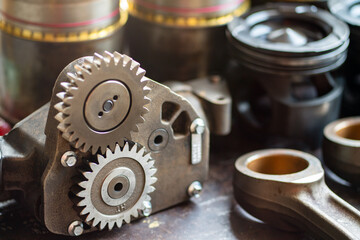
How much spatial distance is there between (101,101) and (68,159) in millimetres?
139

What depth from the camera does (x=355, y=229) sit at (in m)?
1.23

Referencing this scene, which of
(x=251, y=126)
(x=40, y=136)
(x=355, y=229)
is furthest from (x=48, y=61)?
(x=355, y=229)

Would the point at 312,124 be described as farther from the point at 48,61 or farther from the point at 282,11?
the point at 48,61

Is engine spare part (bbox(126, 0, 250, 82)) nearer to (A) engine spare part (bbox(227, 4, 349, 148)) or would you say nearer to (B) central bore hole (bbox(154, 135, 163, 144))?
(A) engine spare part (bbox(227, 4, 349, 148))

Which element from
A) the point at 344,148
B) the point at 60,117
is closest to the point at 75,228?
the point at 60,117

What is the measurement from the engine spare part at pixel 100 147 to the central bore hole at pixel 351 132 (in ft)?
1.29

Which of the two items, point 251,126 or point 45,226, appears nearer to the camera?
point 45,226

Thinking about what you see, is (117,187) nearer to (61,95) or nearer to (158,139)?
(158,139)

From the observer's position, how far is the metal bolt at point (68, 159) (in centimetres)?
117

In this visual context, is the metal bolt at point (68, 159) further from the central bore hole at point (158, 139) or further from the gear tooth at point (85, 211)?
the central bore hole at point (158, 139)

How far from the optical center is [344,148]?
142 cm

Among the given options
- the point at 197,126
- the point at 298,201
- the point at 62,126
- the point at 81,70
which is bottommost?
the point at 298,201

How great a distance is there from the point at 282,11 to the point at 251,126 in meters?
0.37

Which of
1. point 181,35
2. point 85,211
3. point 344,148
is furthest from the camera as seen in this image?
point 181,35
